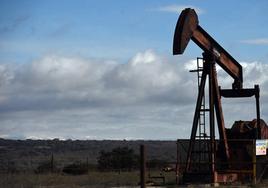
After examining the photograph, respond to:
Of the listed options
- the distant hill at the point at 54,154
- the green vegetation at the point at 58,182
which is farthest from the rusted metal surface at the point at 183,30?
the distant hill at the point at 54,154

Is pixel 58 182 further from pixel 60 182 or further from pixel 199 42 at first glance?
pixel 199 42

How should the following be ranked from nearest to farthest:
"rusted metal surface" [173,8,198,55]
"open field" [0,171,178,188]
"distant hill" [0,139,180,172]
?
"open field" [0,171,178,188] < "rusted metal surface" [173,8,198,55] < "distant hill" [0,139,180,172]

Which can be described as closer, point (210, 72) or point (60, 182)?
point (210, 72)

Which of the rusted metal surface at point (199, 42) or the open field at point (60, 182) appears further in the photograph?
the rusted metal surface at point (199, 42)

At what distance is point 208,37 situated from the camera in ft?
92.9

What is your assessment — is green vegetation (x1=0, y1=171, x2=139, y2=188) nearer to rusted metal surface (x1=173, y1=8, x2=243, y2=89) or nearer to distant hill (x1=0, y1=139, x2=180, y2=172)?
rusted metal surface (x1=173, y1=8, x2=243, y2=89)

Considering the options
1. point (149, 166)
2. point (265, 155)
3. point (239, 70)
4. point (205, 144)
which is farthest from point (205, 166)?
point (149, 166)

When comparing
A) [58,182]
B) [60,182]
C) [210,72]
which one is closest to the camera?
[210,72]

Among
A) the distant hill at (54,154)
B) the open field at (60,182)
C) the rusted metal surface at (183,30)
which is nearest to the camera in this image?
the open field at (60,182)

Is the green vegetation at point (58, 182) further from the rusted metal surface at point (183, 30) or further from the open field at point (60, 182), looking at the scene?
the rusted metal surface at point (183, 30)

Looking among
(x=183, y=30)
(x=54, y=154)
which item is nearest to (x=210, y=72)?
(x=183, y=30)

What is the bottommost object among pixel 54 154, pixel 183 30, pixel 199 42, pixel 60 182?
pixel 60 182

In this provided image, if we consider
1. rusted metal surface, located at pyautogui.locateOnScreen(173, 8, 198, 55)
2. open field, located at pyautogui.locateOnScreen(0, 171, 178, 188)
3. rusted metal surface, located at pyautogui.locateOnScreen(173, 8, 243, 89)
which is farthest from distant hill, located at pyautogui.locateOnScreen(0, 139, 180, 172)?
rusted metal surface, located at pyautogui.locateOnScreen(173, 8, 198, 55)

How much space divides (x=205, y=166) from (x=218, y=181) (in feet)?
4.00
